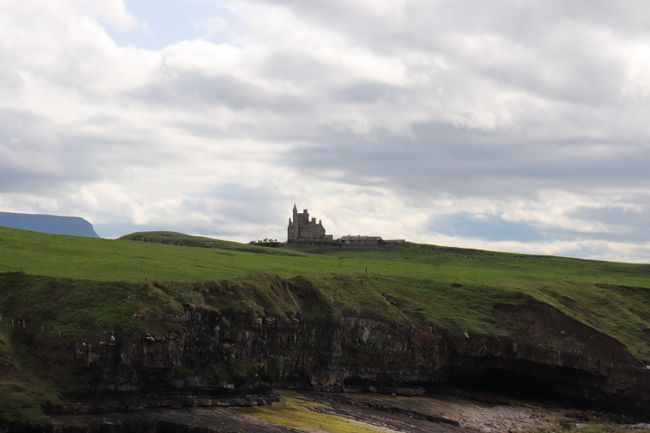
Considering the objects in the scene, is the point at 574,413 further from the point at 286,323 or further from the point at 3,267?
the point at 3,267

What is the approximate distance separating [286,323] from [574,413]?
33.3 metres

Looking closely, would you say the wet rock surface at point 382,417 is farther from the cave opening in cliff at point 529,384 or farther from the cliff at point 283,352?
the cave opening in cliff at point 529,384

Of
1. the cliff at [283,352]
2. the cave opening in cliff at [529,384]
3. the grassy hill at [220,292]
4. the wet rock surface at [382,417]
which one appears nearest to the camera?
the wet rock surface at [382,417]

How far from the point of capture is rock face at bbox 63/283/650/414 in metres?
57.1

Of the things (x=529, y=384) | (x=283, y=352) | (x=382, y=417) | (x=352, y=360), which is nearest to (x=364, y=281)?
(x=352, y=360)

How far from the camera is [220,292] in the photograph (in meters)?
67.4

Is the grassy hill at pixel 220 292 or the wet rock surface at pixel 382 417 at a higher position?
the grassy hill at pixel 220 292

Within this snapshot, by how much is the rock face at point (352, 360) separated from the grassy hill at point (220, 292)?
1.64 meters

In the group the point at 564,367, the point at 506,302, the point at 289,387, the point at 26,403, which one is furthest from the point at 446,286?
the point at 26,403

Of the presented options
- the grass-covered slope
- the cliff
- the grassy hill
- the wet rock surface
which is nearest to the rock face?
the cliff

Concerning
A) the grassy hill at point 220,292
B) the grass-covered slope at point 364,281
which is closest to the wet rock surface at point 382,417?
the grassy hill at point 220,292

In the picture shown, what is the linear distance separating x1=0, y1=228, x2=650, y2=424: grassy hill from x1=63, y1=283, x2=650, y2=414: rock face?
1.64 m

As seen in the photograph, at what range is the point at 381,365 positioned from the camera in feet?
248

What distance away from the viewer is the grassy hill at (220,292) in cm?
5756
